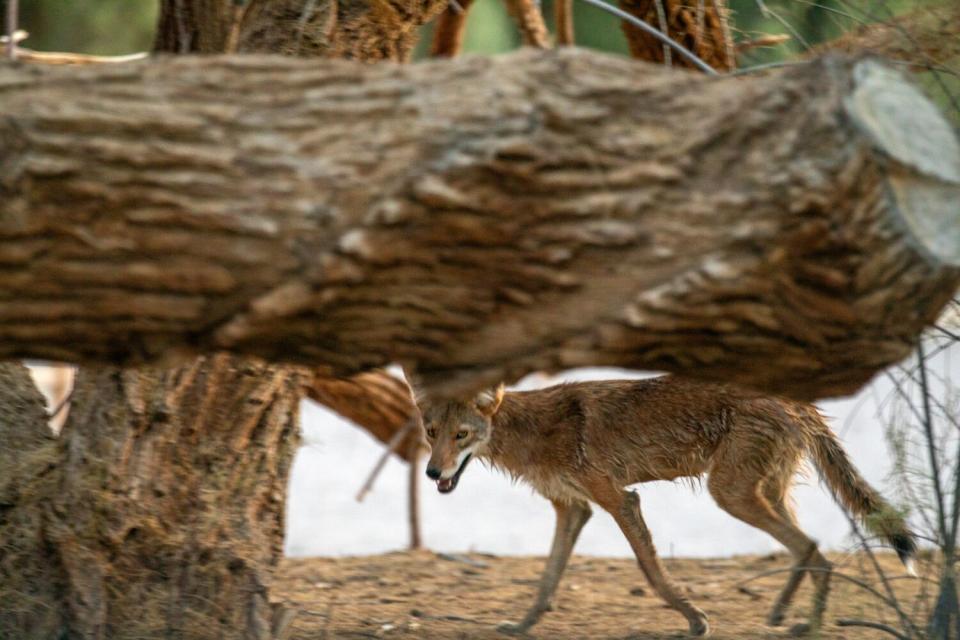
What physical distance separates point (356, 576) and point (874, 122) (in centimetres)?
514

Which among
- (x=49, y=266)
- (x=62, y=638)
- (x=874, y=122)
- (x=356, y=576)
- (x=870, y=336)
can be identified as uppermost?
(x=874, y=122)

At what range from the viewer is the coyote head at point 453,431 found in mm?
6656

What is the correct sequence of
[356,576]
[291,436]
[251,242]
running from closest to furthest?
[251,242] < [291,436] < [356,576]

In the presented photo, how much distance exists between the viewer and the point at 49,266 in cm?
296

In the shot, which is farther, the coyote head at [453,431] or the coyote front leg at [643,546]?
the coyote head at [453,431]

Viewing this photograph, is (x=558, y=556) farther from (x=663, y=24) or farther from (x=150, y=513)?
(x=663, y=24)

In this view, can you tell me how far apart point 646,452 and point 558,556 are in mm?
785

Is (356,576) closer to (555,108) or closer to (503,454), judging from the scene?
(503,454)

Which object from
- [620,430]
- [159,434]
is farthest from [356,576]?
[159,434]

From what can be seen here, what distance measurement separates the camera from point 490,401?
22.2 ft

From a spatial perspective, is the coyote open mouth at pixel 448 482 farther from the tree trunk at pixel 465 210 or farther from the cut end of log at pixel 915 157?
the cut end of log at pixel 915 157

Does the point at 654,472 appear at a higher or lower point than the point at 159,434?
lower

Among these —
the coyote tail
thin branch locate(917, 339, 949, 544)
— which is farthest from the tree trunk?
the coyote tail

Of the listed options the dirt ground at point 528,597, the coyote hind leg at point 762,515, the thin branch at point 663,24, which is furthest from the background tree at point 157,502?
the coyote hind leg at point 762,515
